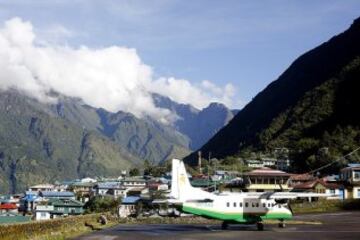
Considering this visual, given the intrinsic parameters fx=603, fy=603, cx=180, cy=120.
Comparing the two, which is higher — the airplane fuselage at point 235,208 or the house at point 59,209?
the airplane fuselage at point 235,208

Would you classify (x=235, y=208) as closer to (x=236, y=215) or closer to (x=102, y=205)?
(x=236, y=215)

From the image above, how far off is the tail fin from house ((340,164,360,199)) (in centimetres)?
5484

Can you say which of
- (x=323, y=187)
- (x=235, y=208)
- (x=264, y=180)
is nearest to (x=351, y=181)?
(x=323, y=187)

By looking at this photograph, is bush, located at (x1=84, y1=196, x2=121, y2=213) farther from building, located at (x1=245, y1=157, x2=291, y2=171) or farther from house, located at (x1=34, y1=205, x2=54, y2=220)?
building, located at (x1=245, y1=157, x2=291, y2=171)

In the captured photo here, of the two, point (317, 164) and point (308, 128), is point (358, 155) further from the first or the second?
point (308, 128)

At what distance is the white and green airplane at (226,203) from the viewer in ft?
164

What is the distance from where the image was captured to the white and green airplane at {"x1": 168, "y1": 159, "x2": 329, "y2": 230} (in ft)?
164

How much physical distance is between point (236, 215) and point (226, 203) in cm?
149

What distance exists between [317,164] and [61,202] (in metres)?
59.5

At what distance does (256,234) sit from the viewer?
1810 inches

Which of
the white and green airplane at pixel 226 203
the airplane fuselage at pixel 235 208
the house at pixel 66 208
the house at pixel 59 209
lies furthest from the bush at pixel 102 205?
the airplane fuselage at pixel 235 208

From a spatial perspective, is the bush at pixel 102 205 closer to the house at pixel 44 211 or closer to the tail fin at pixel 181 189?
the house at pixel 44 211

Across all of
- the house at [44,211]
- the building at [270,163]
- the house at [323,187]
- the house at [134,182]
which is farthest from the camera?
the house at [134,182]

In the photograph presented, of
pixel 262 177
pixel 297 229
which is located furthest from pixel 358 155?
pixel 297 229
